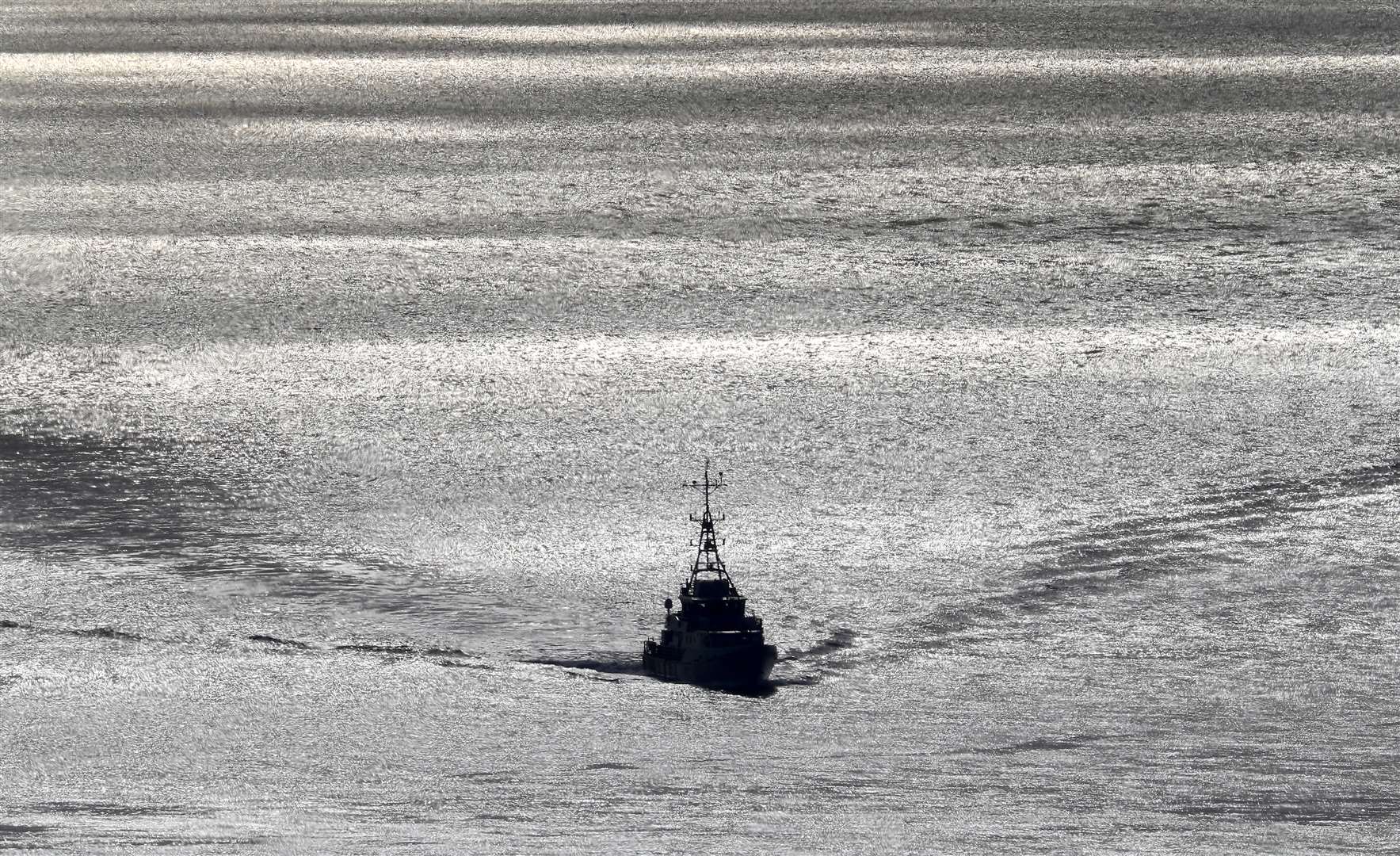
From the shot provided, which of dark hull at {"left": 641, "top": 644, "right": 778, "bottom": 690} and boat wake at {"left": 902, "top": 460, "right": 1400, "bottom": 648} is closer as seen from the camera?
dark hull at {"left": 641, "top": 644, "right": 778, "bottom": 690}

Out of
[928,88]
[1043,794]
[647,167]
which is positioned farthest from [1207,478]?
[928,88]

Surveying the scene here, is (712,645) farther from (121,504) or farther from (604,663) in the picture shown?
(121,504)

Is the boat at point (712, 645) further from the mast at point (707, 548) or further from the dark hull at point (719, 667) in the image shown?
the mast at point (707, 548)

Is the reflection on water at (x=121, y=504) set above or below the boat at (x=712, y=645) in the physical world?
above

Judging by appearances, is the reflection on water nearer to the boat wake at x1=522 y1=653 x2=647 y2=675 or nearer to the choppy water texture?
the choppy water texture

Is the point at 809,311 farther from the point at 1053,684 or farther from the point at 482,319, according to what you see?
the point at 1053,684

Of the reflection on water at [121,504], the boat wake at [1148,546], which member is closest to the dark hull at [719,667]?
the boat wake at [1148,546]

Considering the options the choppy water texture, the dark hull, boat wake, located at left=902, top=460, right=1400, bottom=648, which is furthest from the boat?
boat wake, located at left=902, top=460, right=1400, bottom=648

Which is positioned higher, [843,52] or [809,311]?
[843,52]
